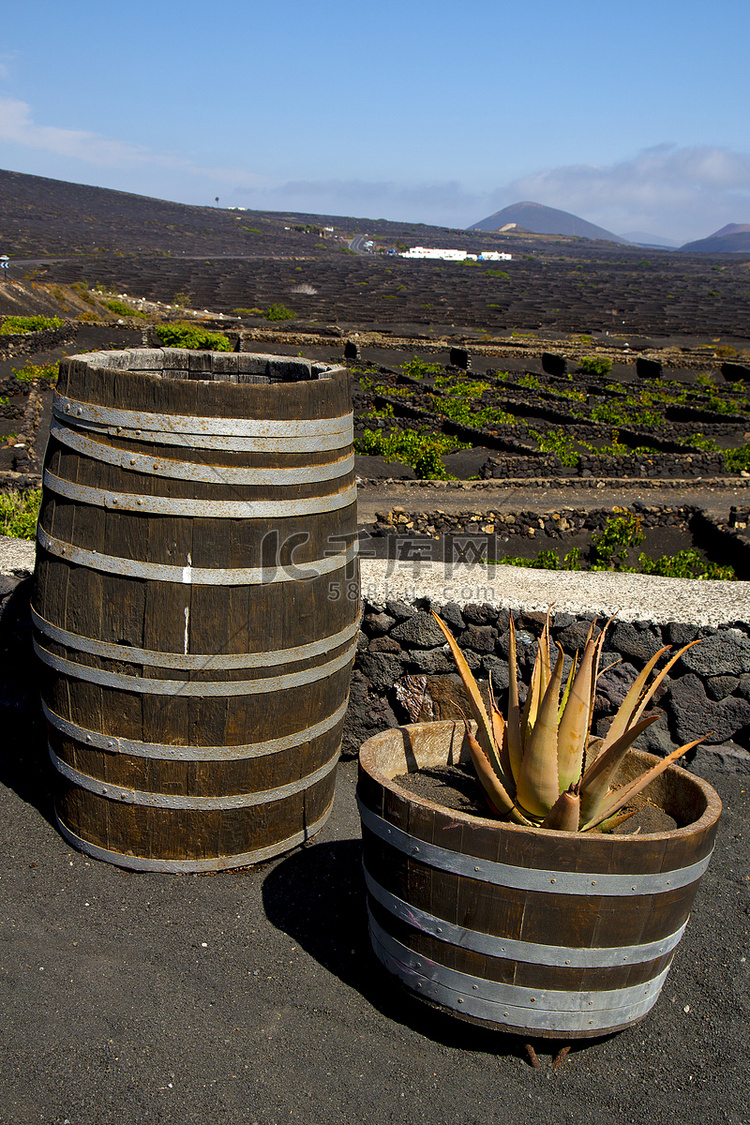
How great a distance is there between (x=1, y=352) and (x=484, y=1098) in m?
27.3

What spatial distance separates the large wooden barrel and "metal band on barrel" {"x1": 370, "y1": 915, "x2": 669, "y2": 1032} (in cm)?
101

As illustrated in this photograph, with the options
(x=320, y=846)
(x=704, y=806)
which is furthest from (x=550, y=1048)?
(x=320, y=846)

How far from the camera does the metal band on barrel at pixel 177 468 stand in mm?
2803

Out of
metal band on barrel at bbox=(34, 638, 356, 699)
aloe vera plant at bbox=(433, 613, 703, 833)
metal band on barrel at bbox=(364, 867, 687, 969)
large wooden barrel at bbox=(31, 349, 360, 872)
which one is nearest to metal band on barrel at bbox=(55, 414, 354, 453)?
large wooden barrel at bbox=(31, 349, 360, 872)

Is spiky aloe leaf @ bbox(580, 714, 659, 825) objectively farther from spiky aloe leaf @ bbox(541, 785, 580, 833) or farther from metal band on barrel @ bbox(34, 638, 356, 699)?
metal band on barrel @ bbox(34, 638, 356, 699)

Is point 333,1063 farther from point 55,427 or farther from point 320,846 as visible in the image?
point 55,427

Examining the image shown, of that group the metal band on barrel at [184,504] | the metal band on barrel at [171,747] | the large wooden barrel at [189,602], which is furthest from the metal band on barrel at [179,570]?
the metal band on barrel at [171,747]

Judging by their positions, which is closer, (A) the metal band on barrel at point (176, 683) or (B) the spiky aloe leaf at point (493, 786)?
(B) the spiky aloe leaf at point (493, 786)

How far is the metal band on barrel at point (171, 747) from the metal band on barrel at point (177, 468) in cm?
104

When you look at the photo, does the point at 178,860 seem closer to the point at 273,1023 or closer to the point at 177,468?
the point at 273,1023

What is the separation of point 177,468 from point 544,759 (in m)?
1.64

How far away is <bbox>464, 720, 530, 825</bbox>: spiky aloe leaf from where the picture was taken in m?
2.57

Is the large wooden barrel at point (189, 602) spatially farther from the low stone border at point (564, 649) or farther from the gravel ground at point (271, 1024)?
the low stone border at point (564, 649)

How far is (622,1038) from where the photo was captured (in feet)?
8.75
